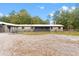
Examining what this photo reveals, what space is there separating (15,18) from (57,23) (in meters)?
0.53

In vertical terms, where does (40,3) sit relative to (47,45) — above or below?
above

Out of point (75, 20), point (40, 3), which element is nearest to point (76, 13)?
→ point (75, 20)

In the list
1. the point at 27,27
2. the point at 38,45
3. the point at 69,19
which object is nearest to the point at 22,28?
the point at 27,27

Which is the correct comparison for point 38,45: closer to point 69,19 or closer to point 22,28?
point 22,28

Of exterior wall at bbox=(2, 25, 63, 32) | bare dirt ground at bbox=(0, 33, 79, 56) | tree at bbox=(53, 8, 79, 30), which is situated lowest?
bare dirt ground at bbox=(0, 33, 79, 56)

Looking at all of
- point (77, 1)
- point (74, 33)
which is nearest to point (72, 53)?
point (74, 33)

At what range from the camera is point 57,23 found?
19.6 feet

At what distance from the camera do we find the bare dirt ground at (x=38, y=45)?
19.4ft

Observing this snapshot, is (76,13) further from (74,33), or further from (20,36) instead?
(20,36)

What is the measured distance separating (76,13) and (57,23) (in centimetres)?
27

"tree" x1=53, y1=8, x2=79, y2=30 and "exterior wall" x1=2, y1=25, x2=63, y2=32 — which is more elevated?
"tree" x1=53, y1=8, x2=79, y2=30

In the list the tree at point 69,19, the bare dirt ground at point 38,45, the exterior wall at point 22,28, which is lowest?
the bare dirt ground at point 38,45

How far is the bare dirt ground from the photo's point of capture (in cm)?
592

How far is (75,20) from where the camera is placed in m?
5.97
